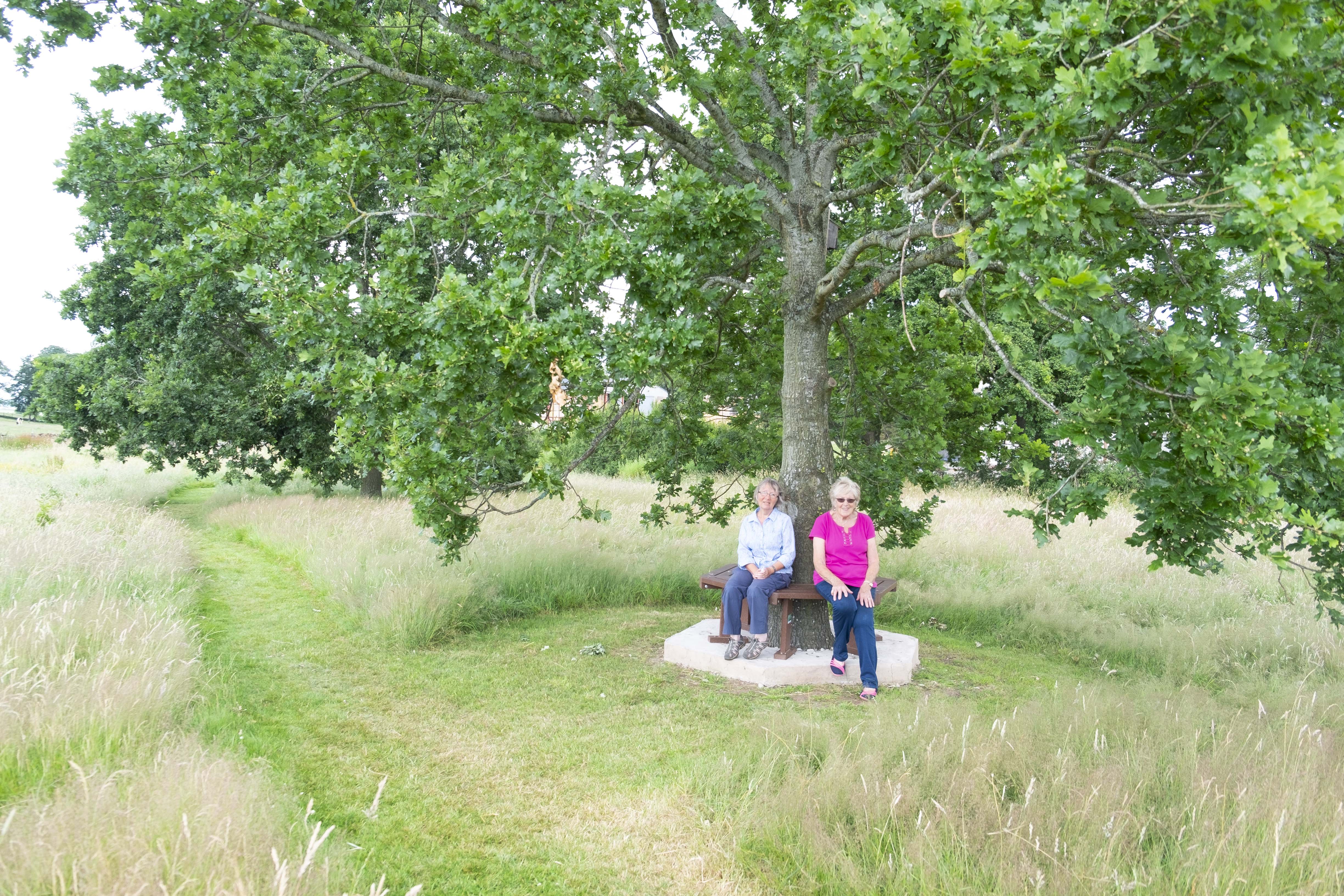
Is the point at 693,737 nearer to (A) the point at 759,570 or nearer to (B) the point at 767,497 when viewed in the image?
(A) the point at 759,570

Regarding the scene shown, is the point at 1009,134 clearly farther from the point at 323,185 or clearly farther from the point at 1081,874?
the point at 323,185

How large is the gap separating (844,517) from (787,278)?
7.74 feet

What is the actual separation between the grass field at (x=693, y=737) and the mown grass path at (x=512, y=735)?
0.03m

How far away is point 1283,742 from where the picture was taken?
4.35 meters

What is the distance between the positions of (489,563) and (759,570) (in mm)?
4178

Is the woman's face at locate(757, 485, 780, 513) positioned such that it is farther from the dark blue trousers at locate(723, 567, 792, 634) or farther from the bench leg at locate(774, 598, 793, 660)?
the bench leg at locate(774, 598, 793, 660)

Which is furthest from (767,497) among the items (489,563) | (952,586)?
(952,586)

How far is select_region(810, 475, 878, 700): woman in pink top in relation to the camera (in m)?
6.35

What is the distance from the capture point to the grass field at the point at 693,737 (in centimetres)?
339

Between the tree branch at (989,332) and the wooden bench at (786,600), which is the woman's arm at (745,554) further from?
the tree branch at (989,332)

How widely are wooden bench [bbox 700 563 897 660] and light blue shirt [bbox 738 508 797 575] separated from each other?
0.75 feet

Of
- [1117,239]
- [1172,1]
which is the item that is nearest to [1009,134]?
[1117,239]

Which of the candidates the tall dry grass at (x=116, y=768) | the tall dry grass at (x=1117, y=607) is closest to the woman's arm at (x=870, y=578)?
the tall dry grass at (x=1117, y=607)

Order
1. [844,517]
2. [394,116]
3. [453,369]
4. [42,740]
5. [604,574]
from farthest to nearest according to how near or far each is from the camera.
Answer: [604,574]
[394,116]
[844,517]
[453,369]
[42,740]
